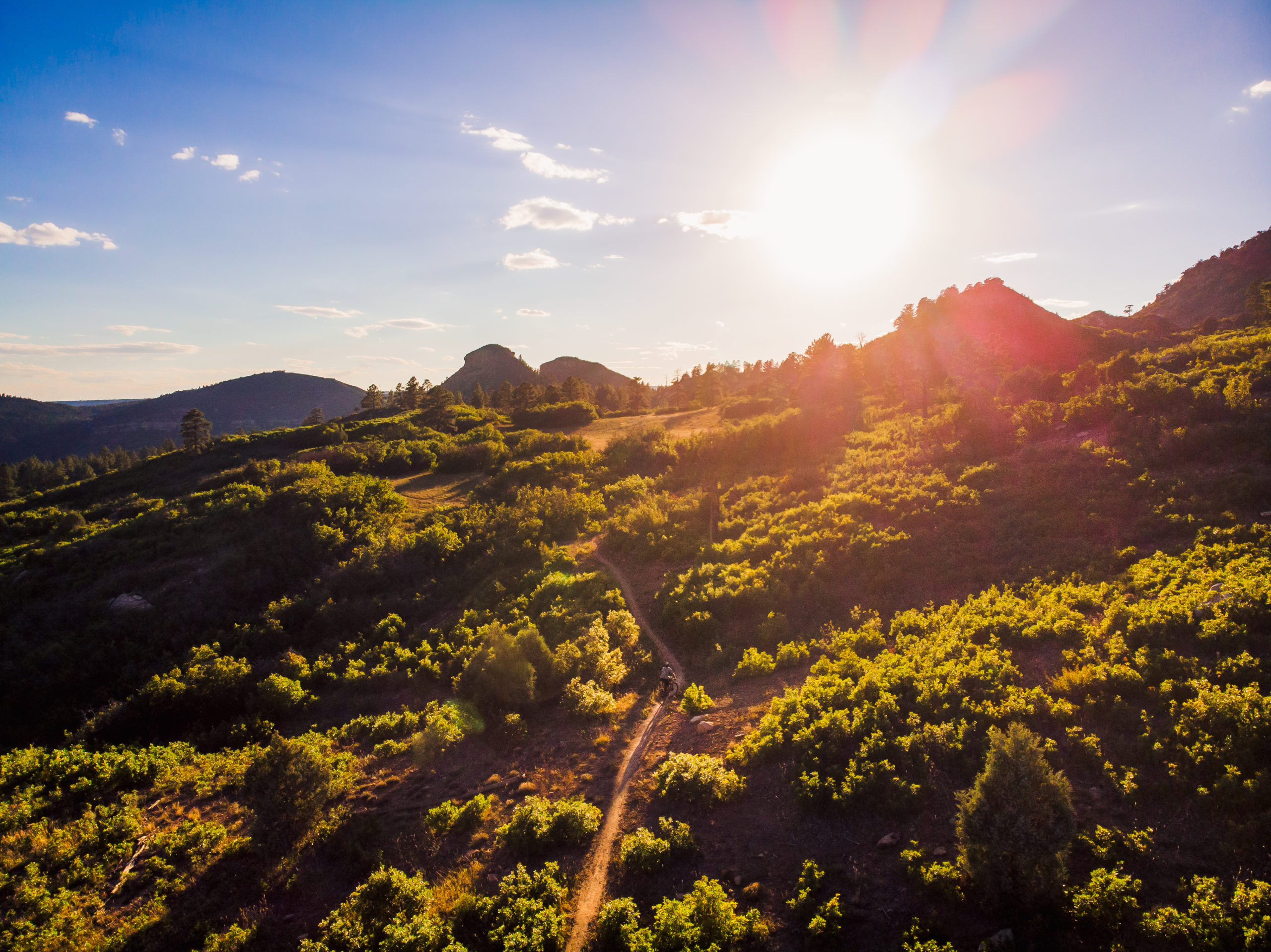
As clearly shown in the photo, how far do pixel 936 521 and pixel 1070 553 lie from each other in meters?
5.37

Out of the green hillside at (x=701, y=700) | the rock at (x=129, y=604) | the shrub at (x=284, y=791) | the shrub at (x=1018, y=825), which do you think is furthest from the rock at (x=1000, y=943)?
the rock at (x=129, y=604)

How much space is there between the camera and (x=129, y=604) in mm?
24906

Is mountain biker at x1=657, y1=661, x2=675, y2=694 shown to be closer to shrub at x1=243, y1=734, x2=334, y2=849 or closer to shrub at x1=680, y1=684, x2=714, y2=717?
shrub at x1=680, y1=684, x2=714, y2=717

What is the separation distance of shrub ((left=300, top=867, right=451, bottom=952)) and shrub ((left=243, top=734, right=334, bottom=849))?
2.50 meters

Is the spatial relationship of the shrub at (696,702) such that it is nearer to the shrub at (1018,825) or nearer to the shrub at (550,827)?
the shrub at (550,827)

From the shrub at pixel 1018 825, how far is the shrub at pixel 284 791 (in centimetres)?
1308

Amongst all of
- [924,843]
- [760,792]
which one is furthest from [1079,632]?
[760,792]

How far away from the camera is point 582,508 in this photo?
35.8 metres

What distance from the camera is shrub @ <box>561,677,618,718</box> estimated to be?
16.1 m

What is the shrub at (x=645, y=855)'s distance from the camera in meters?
9.92

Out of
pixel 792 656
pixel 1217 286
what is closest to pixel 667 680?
pixel 792 656

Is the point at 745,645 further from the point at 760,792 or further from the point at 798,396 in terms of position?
the point at 798,396

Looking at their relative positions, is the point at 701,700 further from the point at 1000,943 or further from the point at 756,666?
the point at 1000,943

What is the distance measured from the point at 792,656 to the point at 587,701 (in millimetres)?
6869
